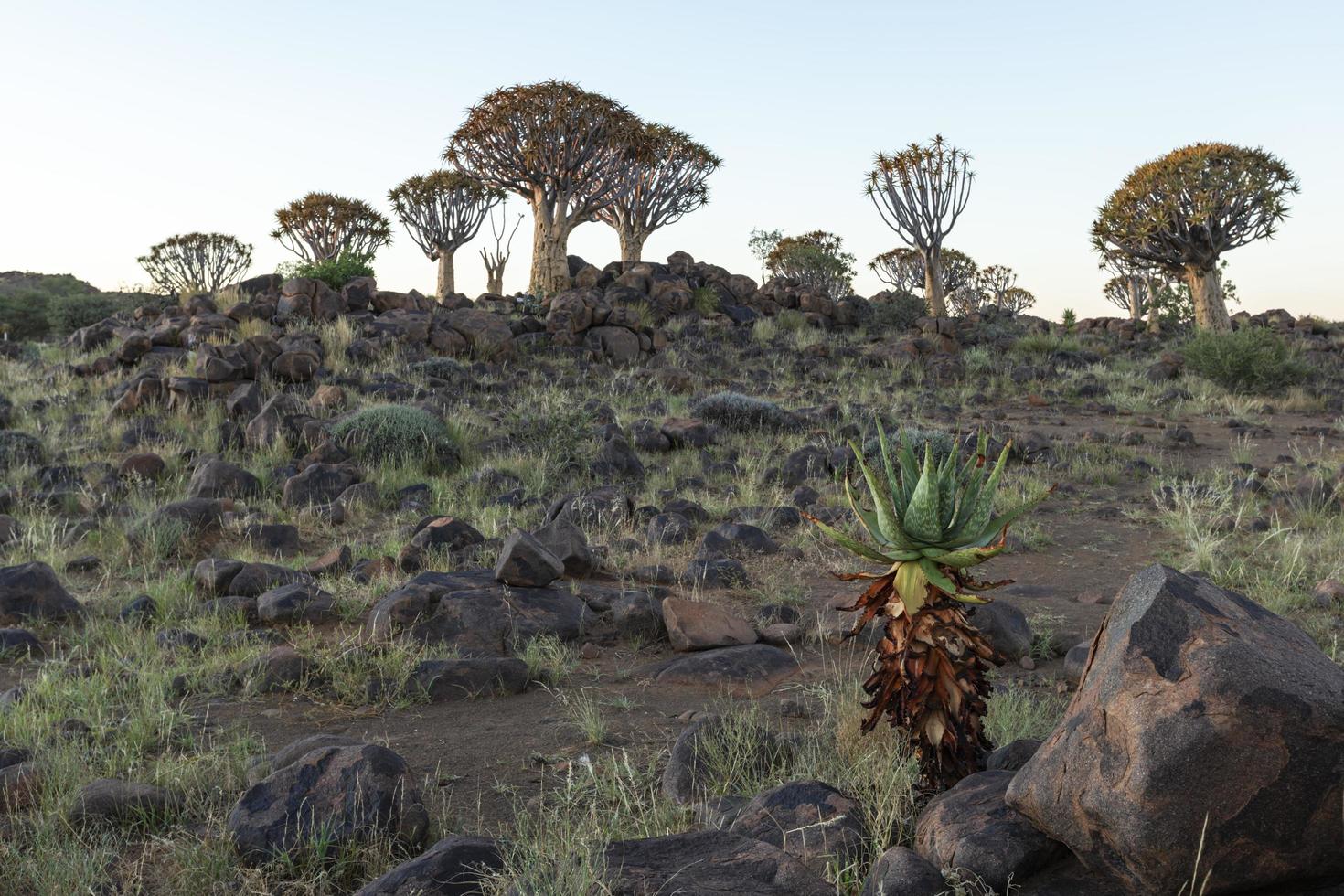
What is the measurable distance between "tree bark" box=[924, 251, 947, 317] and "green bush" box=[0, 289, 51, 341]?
983 inches

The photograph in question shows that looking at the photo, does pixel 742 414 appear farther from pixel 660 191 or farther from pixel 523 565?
pixel 660 191

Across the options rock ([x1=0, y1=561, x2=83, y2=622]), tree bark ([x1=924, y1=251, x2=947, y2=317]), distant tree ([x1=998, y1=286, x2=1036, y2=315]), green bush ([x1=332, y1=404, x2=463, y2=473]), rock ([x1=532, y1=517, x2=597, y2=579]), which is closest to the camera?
rock ([x1=0, y1=561, x2=83, y2=622])

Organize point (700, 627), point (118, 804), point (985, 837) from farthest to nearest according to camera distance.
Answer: point (700, 627), point (118, 804), point (985, 837)

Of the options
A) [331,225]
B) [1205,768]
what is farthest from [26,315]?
[1205,768]

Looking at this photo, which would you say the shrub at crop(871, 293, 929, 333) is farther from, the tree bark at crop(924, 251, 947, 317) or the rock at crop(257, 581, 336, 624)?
the rock at crop(257, 581, 336, 624)

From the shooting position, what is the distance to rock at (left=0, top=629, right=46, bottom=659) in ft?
17.5

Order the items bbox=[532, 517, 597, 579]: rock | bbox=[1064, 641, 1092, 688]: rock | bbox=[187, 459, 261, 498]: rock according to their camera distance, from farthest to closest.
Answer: bbox=[187, 459, 261, 498]: rock
bbox=[532, 517, 597, 579]: rock
bbox=[1064, 641, 1092, 688]: rock

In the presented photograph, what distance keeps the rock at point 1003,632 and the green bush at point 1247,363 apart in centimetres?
1315

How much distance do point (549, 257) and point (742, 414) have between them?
40.6 feet

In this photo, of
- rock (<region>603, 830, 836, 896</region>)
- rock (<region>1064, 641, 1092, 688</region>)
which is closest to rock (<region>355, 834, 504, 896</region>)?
rock (<region>603, 830, 836, 896</region>)

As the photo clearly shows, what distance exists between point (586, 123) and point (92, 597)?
62.8ft

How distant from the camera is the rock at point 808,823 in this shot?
2.68 meters

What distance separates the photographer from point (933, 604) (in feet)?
9.38

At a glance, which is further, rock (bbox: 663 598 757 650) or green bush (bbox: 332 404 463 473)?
green bush (bbox: 332 404 463 473)
